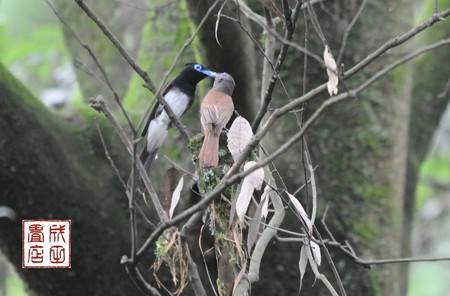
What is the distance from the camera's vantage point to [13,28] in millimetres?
9609

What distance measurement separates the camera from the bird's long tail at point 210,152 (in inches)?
99.0

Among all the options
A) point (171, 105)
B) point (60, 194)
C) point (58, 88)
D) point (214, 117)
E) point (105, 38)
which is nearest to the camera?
point (214, 117)

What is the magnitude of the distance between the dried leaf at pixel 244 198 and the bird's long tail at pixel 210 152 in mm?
188

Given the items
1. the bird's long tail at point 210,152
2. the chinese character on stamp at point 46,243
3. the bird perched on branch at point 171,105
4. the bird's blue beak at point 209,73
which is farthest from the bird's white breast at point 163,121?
the bird's long tail at point 210,152

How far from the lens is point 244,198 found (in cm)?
233

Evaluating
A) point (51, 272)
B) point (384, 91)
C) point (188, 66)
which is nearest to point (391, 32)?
point (384, 91)

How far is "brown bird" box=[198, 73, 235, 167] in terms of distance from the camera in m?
2.54

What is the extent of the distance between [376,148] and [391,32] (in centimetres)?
66

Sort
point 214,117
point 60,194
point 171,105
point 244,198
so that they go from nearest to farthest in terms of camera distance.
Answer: point 244,198, point 214,117, point 60,194, point 171,105

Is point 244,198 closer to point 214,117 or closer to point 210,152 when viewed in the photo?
point 210,152

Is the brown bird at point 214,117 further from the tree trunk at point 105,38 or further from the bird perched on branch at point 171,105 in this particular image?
the tree trunk at point 105,38

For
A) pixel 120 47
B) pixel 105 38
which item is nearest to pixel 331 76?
pixel 120 47

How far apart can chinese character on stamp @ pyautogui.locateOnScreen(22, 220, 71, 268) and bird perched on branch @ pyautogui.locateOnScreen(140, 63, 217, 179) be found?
56 cm

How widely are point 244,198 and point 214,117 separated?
490 millimetres
